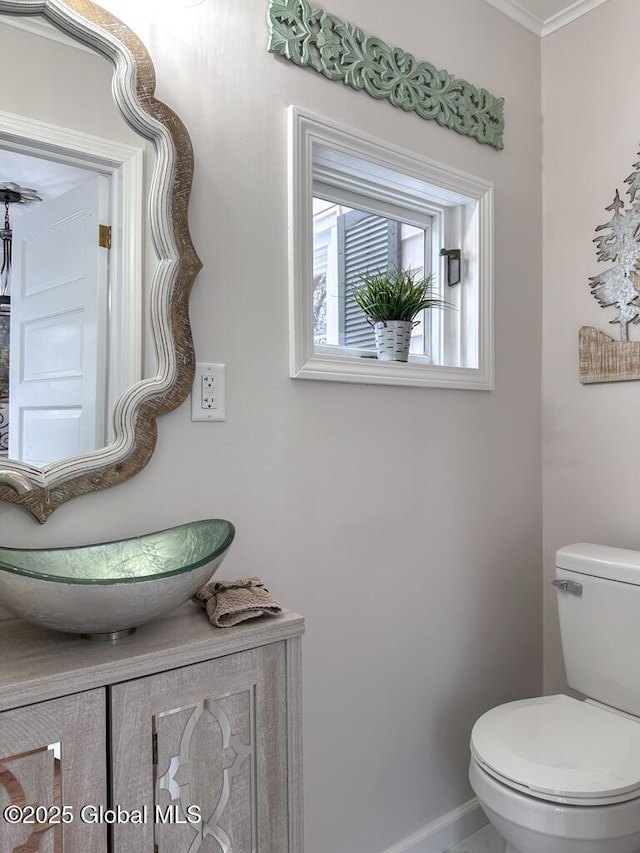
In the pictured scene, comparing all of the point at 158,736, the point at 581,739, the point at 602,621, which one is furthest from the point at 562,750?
the point at 158,736

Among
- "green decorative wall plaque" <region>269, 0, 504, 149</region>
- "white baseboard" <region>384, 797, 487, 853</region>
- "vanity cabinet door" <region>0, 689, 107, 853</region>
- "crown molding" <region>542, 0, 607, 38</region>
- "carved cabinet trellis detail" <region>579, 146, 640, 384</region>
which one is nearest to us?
"vanity cabinet door" <region>0, 689, 107, 853</region>

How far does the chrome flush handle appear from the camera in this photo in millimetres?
1701

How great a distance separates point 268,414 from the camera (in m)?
1.42

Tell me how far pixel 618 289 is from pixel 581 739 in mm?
1244

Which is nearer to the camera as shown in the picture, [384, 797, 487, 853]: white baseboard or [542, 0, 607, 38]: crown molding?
[384, 797, 487, 853]: white baseboard

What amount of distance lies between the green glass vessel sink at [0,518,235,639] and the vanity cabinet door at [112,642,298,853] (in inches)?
3.9

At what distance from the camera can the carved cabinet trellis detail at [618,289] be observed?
183cm

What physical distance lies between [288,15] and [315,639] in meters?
1.45

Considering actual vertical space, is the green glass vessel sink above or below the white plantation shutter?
below

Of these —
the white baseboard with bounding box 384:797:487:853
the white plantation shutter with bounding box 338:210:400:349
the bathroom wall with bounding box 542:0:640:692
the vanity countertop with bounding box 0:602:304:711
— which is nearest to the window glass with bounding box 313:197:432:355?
the white plantation shutter with bounding box 338:210:400:349

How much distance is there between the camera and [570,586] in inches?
67.7

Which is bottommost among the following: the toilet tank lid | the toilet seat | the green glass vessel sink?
the toilet seat

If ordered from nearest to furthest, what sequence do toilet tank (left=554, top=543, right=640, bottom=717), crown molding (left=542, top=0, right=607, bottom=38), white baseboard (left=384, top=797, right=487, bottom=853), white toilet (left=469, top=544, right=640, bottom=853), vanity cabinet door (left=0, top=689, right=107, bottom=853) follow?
vanity cabinet door (left=0, top=689, right=107, bottom=853), white toilet (left=469, top=544, right=640, bottom=853), toilet tank (left=554, top=543, right=640, bottom=717), white baseboard (left=384, top=797, right=487, bottom=853), crown molding (left=542, top=0, right=607, bottom=38)

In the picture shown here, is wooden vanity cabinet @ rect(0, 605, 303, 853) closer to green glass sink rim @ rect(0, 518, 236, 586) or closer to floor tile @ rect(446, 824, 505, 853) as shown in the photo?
green glass sink rim @ rect(0, 518, 236, 586)
